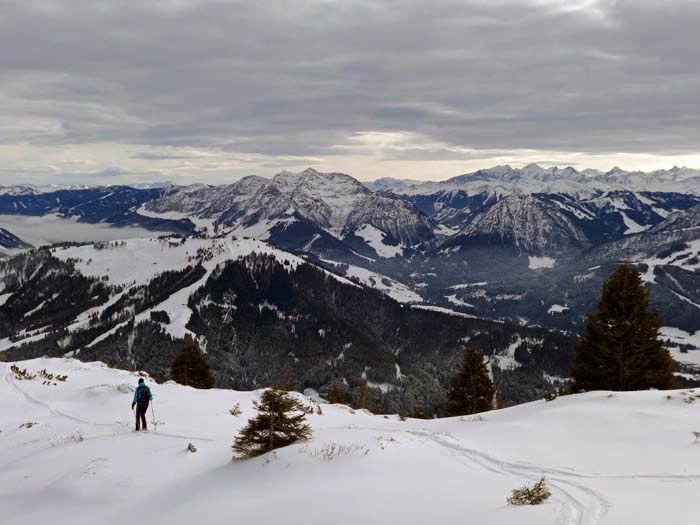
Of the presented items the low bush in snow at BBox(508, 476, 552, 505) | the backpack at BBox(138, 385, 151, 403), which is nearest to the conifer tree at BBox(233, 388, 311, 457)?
the backpack at BBox(138, 385, 151, 403)

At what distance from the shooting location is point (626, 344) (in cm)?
3869

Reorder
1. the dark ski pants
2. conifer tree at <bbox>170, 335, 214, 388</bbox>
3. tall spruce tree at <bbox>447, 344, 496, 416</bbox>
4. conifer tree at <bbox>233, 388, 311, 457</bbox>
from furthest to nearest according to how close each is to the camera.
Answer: conifer tree at <bbox>170, 335, 214, 388</bbox>
tall spruce tree at <bbox>447, 344, 496, 416</bbox>
the dark ski pants
conifer tree at <bbox>233, 388, 311, 457</bbox>

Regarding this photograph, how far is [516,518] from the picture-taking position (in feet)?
35.7

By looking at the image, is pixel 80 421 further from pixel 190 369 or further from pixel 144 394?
pixel 190 369

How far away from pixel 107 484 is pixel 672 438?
804 inches

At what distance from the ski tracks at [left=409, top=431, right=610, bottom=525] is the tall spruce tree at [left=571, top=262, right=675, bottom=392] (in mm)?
25052

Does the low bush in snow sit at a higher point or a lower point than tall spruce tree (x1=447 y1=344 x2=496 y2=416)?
higher

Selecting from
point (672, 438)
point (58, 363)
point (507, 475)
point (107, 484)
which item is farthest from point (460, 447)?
point (58, 363)

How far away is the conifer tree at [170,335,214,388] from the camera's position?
67000 millimetres

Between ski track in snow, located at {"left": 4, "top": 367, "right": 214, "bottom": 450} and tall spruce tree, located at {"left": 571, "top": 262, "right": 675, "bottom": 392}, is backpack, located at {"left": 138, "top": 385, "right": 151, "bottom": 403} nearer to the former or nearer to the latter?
ski track in snow, located at {"left": 4, "top": 367, "right": 214, "bottom": 450}

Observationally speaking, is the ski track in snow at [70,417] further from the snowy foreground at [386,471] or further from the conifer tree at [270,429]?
the conifer tree at [270,429]

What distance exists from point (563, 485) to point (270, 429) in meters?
10.2

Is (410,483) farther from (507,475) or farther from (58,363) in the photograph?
(58,363)

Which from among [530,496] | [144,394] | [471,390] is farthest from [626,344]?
[144,394]
